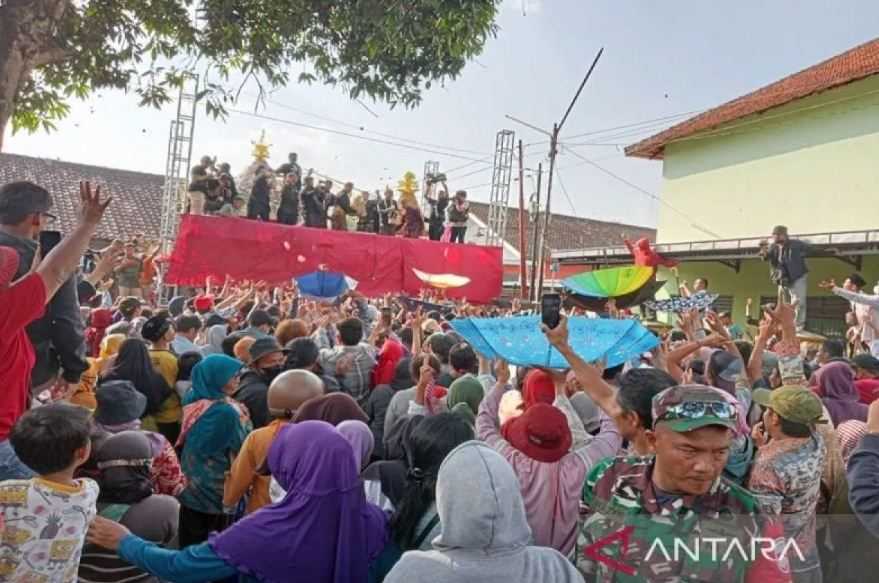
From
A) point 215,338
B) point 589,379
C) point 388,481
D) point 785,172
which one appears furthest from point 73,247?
point 785,172

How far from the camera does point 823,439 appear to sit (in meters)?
3.52

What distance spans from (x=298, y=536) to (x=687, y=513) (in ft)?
4.26

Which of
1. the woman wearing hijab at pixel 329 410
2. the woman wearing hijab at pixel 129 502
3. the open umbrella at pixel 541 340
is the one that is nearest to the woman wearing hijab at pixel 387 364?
the open umbrella at pixel 541 340

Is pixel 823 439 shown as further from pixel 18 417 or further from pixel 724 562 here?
pixel 18 417

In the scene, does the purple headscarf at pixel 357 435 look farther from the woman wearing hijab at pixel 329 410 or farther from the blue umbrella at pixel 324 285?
the blue umbrella at pixel 324 285

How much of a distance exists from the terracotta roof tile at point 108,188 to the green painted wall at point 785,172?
1652 cm

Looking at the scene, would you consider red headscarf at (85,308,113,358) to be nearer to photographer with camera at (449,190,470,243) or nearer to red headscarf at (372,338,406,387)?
red headscarf at (372,338,406,387)

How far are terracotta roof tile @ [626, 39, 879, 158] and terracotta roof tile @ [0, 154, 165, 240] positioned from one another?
1601cm

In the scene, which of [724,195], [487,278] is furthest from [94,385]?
[724,195]

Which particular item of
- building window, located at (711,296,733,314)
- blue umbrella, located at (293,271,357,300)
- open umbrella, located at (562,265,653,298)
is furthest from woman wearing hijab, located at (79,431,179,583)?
building window, located at (711,296,733,314)

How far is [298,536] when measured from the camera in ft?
8.44

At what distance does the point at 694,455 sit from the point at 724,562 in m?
0.32

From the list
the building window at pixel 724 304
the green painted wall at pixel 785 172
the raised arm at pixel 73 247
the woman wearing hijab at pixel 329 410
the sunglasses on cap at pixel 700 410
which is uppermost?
the green painted wall at pixel 785 172

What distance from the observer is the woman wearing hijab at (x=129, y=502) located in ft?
9.24
